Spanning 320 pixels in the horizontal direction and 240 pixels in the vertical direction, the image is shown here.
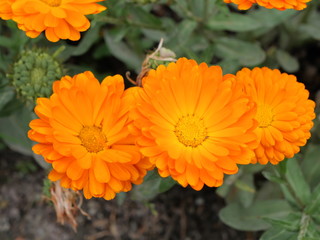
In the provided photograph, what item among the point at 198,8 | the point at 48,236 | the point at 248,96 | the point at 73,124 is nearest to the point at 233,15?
the point at 198,8

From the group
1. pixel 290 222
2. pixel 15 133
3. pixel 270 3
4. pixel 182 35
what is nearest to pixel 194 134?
pixel 270 3

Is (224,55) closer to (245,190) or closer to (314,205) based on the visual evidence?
(245,190)

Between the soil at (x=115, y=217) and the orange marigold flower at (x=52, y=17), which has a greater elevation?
the orange marigold flower at (x=52, y=17)

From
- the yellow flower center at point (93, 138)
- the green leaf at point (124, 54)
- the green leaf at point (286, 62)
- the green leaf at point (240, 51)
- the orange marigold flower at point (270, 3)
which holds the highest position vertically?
the orange marigold flower at point (270, 3)

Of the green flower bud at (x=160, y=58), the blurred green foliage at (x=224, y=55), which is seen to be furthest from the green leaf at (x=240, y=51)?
the green flower bud at (x=160, y=58)

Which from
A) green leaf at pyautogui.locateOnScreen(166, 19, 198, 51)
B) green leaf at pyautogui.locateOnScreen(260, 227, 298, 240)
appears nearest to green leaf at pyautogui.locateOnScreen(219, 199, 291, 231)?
green leaf at pyautogui.locateOnScreen(260, 227, 298, 240)

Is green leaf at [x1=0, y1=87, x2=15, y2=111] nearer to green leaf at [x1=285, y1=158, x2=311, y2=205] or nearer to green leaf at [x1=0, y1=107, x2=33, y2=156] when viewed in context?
green leaf at [x1=0, y1=107, x2=33, y2=156]

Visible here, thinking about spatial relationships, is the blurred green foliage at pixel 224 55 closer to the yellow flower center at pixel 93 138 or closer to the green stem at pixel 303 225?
the green stem at pixel 303 225
